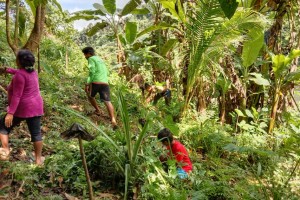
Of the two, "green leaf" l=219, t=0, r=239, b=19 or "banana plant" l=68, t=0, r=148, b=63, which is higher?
"banana plant" l=68, t=0, r=148, b=63

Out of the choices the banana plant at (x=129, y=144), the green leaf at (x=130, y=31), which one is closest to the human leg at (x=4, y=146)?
the banana plant at (x=129, y=144)

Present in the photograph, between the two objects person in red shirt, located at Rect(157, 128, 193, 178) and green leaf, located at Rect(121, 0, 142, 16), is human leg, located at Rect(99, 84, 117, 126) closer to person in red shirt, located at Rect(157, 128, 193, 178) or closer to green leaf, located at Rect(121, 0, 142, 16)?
person in red shirt, located at Rect(157, 128, 193, 178)

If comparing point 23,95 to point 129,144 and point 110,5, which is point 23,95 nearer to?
point 129,144

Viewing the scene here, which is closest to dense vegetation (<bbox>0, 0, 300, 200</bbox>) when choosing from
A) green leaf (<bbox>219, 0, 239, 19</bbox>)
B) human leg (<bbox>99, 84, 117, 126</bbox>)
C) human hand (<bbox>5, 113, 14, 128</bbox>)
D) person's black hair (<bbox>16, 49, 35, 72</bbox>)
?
green leaf (<bbox>219, 0, 239, 19</bbox>)

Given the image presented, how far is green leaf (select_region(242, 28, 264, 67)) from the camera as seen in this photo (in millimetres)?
5397

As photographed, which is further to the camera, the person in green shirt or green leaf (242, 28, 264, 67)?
green leaf (242, 28, 264, 67)

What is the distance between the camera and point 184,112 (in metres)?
5.90

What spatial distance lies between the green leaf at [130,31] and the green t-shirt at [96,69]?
2.46 meters

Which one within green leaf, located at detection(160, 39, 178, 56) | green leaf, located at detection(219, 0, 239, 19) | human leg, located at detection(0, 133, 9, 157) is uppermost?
green leaf, located at detection(160, 39, 178, 56)

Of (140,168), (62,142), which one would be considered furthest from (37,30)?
(140,168)

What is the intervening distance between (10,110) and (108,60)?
7.16 meters

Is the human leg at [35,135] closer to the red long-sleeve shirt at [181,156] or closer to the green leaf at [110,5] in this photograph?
the red long-sleeve shirt at [181,156]

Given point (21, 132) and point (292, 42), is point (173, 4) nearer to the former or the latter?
point (292, 42)

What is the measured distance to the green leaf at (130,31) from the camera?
7.35m
